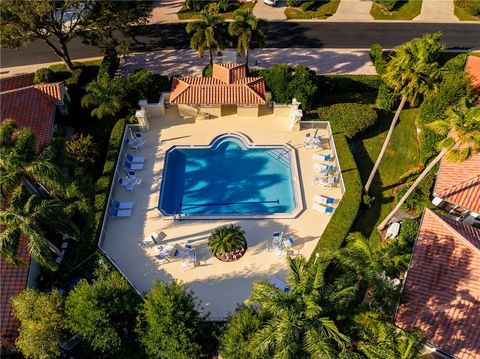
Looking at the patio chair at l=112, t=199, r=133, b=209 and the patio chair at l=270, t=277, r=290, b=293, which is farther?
the patio chair at l=112, t=199, r=133, b=209

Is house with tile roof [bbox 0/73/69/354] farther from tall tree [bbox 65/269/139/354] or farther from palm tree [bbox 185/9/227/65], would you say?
palm tree [bbox 185/9/227/65]

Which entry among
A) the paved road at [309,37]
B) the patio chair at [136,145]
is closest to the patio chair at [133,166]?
the patio chair at [136,145]

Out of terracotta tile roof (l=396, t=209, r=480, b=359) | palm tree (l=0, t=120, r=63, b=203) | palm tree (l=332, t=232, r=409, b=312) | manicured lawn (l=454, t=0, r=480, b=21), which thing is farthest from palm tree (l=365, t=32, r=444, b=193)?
manicured lawn (l=454, t=0, r=480, b=21)

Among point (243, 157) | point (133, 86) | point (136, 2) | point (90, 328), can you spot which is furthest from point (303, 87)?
point (90, 328)

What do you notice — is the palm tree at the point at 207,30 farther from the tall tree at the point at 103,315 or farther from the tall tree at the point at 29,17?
the tall tree at the point at 103,315

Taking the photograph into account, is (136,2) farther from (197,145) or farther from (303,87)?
(303,87)
